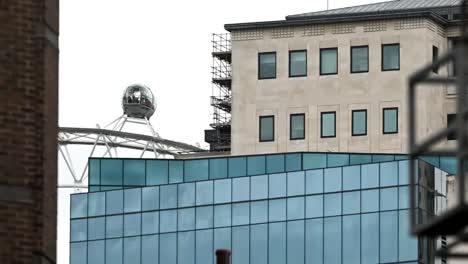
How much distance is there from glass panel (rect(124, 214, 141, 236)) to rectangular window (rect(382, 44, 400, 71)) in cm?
2767

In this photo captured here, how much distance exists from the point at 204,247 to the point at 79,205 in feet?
30.2

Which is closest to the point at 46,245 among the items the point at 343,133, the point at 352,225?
the point at 352,225

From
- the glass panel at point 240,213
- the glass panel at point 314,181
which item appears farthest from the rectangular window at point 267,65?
the glass panel at point 314,181

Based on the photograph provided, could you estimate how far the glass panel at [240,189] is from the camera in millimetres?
100000

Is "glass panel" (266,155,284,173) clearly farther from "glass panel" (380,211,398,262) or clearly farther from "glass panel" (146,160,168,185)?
"glass panel" (380,211,398,262)

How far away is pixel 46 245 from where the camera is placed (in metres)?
20.9

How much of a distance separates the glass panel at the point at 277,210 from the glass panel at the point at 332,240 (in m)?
2.70

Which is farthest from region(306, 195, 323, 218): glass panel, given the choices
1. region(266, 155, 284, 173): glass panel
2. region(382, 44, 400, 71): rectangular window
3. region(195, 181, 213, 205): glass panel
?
region(382, 44, 400, 71): rectangular window

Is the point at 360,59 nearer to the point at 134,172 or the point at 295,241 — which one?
the point at 134,172

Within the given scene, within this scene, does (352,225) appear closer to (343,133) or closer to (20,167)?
(343,133)

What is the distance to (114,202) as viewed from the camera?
342 ft

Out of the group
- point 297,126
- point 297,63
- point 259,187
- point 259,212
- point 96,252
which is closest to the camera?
point 259,212

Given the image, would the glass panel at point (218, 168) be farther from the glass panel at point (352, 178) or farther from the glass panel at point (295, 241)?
the glass panel at point (352, 178)

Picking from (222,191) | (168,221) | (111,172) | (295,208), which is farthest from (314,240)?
(111,172)
